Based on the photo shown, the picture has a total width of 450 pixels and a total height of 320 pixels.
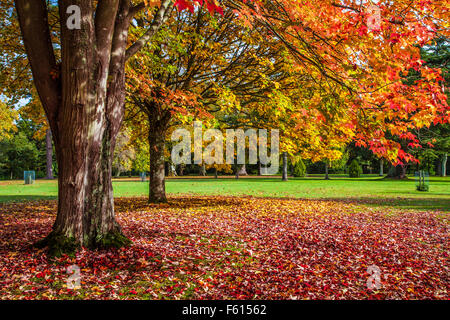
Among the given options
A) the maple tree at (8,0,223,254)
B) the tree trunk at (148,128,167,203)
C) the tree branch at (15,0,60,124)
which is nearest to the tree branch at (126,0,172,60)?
the maple tree at (8,0,223,254)

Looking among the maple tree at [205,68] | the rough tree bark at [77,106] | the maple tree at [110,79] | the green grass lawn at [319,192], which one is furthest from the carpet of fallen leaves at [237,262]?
the green grass lawn at [319,192]

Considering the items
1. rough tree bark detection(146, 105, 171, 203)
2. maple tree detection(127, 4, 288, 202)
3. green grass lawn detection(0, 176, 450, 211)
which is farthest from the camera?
green grass lawn detection(0, 176, 450, 211)

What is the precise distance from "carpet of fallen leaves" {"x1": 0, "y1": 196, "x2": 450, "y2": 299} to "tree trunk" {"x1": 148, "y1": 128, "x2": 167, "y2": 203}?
390 cm

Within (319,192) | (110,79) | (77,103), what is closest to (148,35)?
(110,79)

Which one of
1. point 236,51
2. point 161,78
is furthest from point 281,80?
point 161,78

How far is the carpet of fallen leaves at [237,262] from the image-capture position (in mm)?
4039

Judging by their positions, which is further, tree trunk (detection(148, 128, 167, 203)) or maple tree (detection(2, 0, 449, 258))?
tree trunk (detection(148, 128, 167, 203))

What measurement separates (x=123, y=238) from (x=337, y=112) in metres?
4.56

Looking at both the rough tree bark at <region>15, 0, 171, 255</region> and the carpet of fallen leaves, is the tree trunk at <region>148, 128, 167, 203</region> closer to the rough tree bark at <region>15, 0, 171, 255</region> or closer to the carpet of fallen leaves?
the carpet of fallen leaves

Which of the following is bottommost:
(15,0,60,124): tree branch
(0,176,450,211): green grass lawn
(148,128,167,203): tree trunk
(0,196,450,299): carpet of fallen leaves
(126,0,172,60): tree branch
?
(0,176,450,211): green grass lawn

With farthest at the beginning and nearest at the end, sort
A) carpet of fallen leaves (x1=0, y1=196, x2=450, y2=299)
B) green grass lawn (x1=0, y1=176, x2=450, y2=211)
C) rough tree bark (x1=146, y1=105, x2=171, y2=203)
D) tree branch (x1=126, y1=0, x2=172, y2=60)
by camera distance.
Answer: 1. green grass lawn (x1=0, y1=176, x2=450, y2=211)
2. rough tree bark (x1=146, y1=105, x2=171, y2=203)
3. tree branch (x1=126, y1=0, x2=172, y2=60)
4. carpet of fallen leaves (x1=0, y1=196, x2=450, y2=299)

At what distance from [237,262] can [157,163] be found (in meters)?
8.03

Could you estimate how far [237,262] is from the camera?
5203mm

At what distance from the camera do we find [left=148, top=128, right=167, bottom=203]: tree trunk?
1247 centimetres
